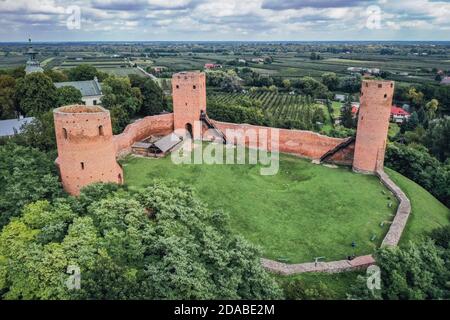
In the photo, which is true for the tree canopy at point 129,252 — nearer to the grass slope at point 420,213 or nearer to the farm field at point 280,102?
the grass slope at point 420,213

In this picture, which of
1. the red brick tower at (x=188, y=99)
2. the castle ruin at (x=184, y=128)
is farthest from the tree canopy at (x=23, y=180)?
the red brick tower at (x=188, y=99)

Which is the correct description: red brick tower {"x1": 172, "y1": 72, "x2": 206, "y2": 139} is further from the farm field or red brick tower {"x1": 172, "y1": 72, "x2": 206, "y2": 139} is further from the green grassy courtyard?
the farm field

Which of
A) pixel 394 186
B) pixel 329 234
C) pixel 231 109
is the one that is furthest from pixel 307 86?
pixel 329 234

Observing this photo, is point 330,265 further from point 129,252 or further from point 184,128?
point 184,128

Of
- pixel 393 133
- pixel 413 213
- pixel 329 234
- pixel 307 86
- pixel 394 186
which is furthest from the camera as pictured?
pixel 307 86
